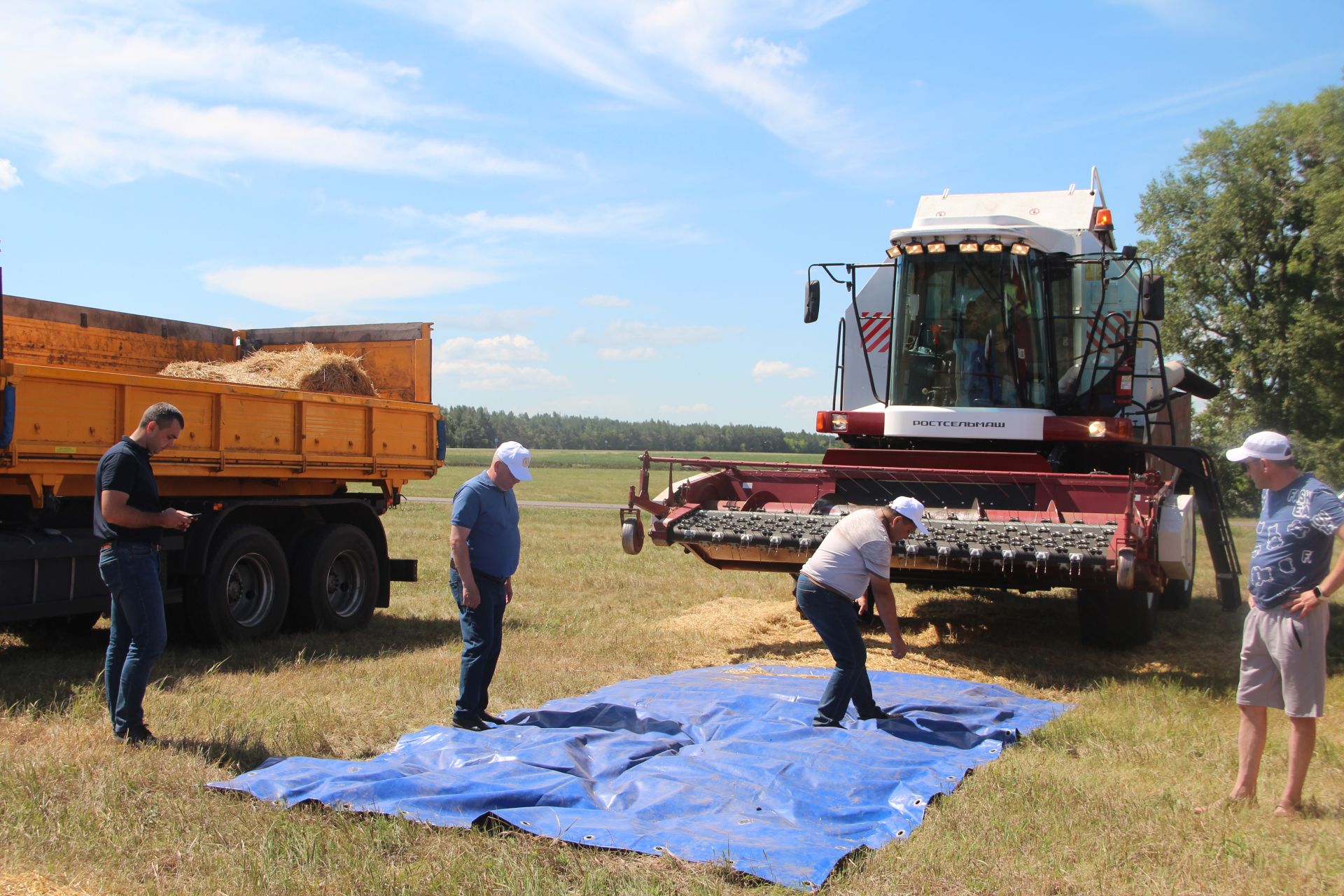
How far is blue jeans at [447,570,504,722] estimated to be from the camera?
20.8ft

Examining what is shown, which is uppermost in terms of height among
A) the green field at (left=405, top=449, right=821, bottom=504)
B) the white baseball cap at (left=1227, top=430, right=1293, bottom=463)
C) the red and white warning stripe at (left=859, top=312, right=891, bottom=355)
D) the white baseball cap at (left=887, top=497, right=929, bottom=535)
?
the red and white warning stripe at (left=859, top=312, right=891, bottom=355)

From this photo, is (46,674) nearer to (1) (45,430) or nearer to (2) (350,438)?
(1) (45,430)

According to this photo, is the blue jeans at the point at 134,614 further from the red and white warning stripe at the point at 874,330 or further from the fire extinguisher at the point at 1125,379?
the fire extinguisher at the point at 1125,379

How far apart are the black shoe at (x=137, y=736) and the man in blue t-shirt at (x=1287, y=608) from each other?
17.0ft

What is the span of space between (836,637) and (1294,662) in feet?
7.86

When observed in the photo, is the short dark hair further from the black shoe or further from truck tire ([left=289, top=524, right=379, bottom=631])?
truck tire ([left=289, top=524, right=379, bottom=631])

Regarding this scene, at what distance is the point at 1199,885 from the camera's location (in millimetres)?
4172

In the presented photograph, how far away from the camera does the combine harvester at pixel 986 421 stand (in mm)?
8914

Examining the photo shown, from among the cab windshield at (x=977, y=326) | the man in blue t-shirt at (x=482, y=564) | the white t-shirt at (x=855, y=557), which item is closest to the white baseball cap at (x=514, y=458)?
the man in blue t-shirt at (x=482, y=564)

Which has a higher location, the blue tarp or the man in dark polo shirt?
the man in dark polo shirt

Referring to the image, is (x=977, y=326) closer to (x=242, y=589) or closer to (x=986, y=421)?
(x=986, y=421)

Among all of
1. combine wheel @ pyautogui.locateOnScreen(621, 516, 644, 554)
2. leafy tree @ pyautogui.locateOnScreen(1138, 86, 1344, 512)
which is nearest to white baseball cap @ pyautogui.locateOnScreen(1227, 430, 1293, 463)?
combine wheel @ pyautogui.locateOnScreen(621, 516, 644, 554)

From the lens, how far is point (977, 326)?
10.1m

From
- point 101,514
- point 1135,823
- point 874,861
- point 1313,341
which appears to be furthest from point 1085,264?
point 1313,341
